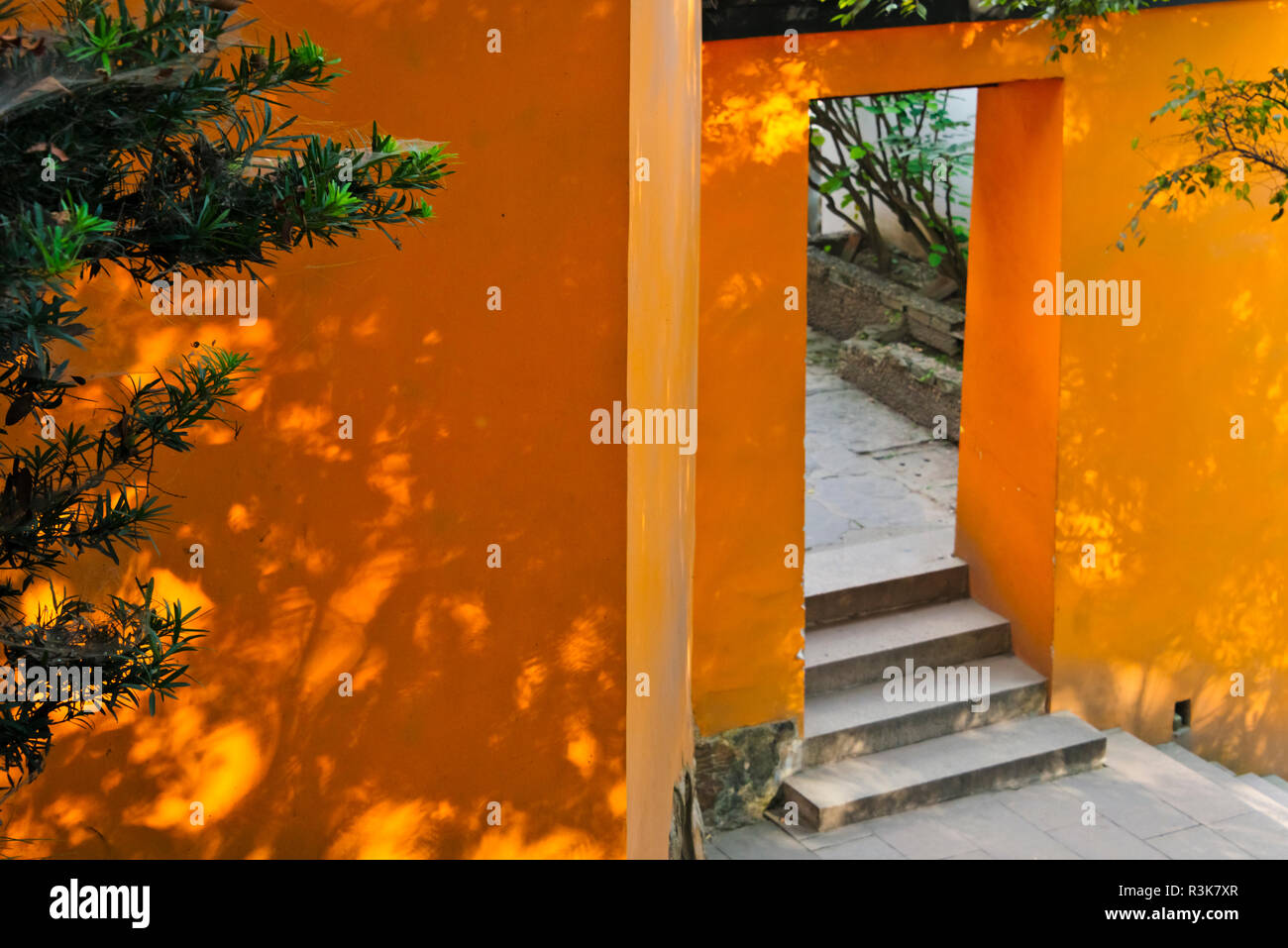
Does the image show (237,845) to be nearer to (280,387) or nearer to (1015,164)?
(280,387)

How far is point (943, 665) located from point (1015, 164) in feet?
9.91

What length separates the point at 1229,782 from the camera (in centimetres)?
847

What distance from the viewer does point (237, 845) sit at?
14.3ft

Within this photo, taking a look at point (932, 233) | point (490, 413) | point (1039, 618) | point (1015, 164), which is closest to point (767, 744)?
point (1039, 618)

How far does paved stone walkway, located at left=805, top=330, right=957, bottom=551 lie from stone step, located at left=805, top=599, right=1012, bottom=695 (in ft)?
2.85

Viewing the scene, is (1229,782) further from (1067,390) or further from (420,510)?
(420,510)

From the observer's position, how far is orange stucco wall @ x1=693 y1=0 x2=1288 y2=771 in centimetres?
748

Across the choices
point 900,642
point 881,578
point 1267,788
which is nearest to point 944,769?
point 900,642

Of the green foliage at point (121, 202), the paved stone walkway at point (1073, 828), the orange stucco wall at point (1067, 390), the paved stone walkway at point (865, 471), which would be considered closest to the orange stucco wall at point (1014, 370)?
the orange stucco wall at point (1067, 390)

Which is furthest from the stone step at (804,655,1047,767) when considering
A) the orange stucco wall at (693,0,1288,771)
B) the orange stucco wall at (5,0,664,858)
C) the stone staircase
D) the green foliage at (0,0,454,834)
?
the green foliage at (0,0,454,834)

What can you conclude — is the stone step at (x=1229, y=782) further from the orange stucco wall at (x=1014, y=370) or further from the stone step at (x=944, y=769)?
the orange stucco wall at (x=1014, y=370)

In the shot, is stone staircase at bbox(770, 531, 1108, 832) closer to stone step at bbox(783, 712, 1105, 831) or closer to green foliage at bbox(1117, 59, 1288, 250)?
stone step at bbox(783, 712, 1105, 831)

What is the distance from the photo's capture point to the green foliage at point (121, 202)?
2049mm

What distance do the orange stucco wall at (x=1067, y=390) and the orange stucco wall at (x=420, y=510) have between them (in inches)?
124
